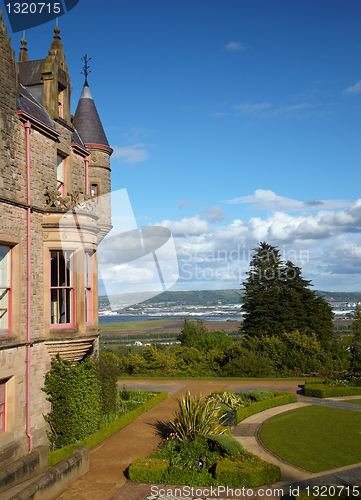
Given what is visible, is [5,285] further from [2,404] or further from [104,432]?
[104,432]

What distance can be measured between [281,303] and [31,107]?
3539cm

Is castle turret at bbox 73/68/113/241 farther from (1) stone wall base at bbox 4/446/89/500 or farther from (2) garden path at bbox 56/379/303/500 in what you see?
(1) stone wall base at bbox 4/446/89/500

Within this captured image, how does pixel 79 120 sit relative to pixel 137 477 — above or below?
above

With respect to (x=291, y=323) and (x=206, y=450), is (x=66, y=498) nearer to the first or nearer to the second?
(x=206, y=450)

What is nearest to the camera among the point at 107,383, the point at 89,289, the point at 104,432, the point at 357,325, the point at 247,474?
the point at 247,474

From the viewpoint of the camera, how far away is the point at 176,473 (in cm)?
1276

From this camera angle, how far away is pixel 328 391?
79.4 ft

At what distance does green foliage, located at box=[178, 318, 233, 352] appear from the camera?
39.7m

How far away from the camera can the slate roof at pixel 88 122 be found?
838 inches

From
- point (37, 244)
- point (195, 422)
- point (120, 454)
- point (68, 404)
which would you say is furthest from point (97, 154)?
point (120, 454)

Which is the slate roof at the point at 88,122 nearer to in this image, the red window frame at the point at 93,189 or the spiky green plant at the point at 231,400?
the red window frame at the point at 93,189

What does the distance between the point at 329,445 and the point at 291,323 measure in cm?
2889

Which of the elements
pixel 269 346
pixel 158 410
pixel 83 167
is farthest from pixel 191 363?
pixel 83 167

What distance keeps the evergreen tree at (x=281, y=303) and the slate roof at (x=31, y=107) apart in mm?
32921
